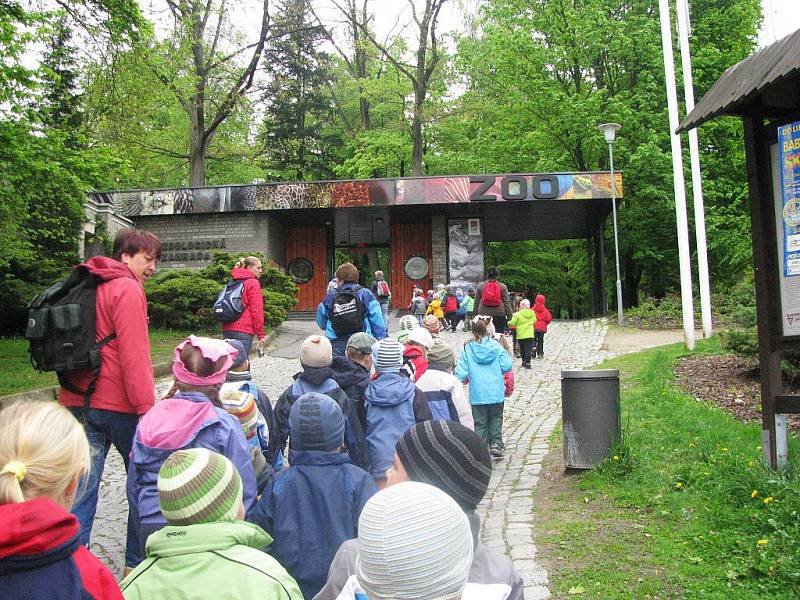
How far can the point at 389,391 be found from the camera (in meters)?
5.46

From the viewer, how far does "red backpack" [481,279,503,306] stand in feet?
46.7

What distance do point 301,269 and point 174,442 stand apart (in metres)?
28.6

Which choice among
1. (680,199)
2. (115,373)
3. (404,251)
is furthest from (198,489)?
(404,251)

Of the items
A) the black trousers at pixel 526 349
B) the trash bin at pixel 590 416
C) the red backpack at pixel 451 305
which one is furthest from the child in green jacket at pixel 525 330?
the trash bin at pixel 590 416

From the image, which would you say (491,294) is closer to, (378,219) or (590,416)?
(590,416)

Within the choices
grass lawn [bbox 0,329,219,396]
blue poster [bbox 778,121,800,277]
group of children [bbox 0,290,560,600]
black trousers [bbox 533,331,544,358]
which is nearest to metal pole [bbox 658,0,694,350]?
black trousers [bbox 533,331,544,358]

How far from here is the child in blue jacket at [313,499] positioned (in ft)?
11.1

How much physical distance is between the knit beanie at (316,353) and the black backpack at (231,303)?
304 centimetres

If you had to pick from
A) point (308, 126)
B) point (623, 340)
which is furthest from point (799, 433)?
point (308, 126)

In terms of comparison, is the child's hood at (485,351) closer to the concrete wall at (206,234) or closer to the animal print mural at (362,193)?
the animal print mural at (362,193)

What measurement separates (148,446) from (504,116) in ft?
106

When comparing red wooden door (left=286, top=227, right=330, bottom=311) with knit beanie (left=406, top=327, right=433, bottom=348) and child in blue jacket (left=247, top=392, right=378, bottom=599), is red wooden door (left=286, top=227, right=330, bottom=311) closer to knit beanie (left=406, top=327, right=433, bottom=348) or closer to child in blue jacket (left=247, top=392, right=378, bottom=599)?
knit beanie (left=406, top=327, right=433, bottom=348)

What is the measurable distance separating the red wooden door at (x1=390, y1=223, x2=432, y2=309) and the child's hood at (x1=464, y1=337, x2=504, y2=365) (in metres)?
23.3

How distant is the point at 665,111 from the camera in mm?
29516
